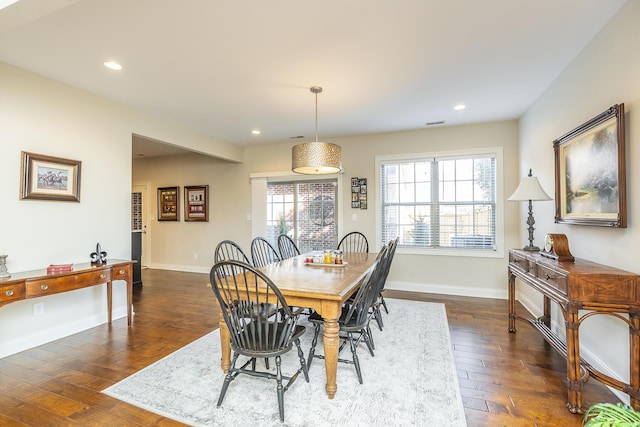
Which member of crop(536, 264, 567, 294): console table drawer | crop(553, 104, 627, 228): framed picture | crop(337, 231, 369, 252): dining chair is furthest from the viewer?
crop(337, 231, 369, 252): dining chair

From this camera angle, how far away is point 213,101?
3645mm

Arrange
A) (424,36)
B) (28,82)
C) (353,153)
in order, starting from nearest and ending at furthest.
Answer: (424,36)
(28,82)
(353,153)

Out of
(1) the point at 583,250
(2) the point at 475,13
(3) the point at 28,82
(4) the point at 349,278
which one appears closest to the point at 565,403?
(1) the point at 583,250

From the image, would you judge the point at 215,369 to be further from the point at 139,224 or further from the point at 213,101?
the point at 139,224

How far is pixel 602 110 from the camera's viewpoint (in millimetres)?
2295

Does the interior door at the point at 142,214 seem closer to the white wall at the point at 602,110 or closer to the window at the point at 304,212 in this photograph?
the window at the point at 304,212

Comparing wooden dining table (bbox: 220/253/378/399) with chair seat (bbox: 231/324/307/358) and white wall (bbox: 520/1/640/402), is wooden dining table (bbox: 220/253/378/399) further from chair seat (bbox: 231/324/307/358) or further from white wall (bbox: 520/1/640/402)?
white wall (bbox: 520/1/640/402)

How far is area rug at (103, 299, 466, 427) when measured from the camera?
1.80m

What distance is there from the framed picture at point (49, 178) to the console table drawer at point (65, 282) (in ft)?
2.81

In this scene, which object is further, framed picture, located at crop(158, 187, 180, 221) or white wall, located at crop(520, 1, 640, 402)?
framed picture, located at crop(158, 187, 180, 221)

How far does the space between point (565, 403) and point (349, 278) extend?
157 cm

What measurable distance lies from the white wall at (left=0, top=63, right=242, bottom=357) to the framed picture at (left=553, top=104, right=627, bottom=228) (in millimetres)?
4751

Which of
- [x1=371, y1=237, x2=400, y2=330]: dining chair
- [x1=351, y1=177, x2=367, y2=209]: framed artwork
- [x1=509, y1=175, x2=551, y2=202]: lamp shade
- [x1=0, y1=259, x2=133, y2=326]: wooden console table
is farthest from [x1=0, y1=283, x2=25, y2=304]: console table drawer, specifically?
[x1=509, y1=175, x2=551, y2=202]: lamp shade

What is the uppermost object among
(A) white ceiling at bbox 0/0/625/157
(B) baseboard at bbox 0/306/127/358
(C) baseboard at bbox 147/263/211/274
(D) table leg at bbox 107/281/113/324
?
(A) white ceiling at bbox 0/0/625/157
